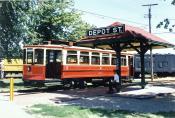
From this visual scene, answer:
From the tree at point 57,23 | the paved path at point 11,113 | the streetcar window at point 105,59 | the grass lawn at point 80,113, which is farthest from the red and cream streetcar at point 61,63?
the tree at point 57,23

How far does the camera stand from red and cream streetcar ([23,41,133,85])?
2509 centimetres

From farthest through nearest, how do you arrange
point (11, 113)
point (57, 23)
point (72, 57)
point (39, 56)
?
point (57, 23) < point (72, 57) < point (39, 56) < point (11, 113)

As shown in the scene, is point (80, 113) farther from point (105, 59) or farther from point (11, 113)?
point (105, 59)

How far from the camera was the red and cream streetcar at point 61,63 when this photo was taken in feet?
82.3

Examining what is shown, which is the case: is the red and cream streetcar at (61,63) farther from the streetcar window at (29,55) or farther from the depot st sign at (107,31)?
the depot st sign at (107,31)

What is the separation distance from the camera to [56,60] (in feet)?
86.5

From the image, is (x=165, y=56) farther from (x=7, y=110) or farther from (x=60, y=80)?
(x=7, y=110)

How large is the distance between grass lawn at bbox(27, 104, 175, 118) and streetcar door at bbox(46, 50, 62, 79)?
32.0 ft

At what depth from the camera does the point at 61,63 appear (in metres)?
25.9

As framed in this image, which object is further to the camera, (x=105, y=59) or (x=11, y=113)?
(x=105, y=59)

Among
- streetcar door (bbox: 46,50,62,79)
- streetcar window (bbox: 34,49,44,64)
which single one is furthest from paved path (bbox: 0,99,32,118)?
streetcar door (bbox: 46,50,62,79)

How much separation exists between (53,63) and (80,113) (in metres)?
11.7

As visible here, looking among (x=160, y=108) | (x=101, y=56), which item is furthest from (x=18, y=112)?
(x=101, y=56)

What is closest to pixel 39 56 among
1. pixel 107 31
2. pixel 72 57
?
pixel 72 57
